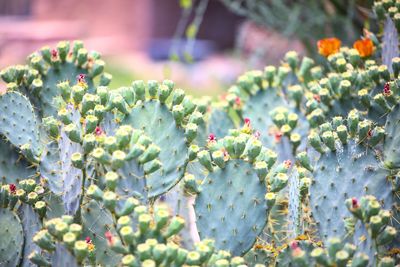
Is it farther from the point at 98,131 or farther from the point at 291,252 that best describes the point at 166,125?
the point at 291,252

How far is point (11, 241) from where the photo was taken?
81.8 inches

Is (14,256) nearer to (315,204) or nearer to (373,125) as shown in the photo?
(315,204)

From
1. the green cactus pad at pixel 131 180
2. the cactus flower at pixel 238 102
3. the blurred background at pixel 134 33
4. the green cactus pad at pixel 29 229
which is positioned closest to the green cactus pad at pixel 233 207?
the green cactus pad at pixel 131 180

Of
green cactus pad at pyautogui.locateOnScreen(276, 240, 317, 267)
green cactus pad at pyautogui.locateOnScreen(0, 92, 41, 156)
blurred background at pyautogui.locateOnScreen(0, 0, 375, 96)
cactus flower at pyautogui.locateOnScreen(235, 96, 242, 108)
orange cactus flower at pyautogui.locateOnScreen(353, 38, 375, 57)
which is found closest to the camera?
green cactus pad at pyautogui.locateOnScreen(276, 240, 317, 267)

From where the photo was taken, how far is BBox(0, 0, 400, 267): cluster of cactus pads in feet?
5.55

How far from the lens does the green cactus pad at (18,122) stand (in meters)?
2.19

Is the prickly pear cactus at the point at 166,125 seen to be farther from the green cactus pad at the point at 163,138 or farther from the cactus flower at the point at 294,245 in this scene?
the cactus flower at the point at 294,245

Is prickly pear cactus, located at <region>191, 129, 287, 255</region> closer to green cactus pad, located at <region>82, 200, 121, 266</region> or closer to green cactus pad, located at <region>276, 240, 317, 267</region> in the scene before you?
green cactus pad, located at <region>276, 240, 317, 267</region>

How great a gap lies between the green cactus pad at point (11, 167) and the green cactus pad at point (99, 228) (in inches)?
13.9

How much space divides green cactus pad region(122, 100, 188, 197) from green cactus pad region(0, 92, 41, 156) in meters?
0.37

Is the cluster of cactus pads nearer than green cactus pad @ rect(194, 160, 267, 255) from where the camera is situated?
Yes

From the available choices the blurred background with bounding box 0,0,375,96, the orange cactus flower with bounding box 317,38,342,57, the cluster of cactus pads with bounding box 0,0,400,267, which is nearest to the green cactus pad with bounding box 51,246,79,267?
the cluster of cactus pads with bounding box 0,0,400,267

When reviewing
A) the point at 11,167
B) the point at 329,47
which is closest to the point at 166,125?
the point at 11,167

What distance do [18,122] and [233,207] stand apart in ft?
2.69
